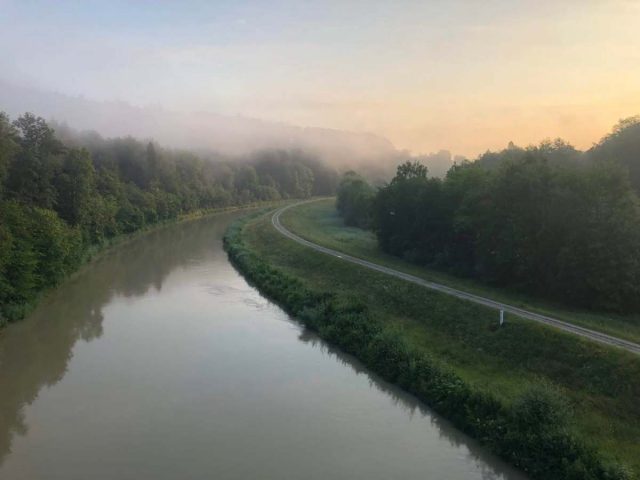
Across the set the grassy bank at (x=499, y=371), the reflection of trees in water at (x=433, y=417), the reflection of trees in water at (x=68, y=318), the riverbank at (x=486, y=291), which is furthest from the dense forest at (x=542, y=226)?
the reflection of trees in water at (x=68, y=318)

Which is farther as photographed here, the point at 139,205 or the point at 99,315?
the point at 139,205

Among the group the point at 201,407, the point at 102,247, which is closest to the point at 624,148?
the point at 201,407

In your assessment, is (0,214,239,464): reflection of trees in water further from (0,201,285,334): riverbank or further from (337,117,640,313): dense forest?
(337,117,640,313): dense forest

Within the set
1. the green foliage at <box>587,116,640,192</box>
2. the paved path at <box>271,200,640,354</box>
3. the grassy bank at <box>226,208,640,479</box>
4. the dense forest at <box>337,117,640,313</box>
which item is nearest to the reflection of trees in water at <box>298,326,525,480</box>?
the grassy bank at <box>226,208,640,479</box>

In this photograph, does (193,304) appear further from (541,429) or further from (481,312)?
(541,429)

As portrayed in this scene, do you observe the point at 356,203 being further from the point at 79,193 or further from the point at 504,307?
the point at 504,307

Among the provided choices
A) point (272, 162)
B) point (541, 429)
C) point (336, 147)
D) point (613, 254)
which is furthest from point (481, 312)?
point (336, 147)

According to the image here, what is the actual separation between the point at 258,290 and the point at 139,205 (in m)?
39.8

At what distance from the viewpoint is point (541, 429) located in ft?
49.4

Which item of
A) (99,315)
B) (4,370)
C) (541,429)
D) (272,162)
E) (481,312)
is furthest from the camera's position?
(272,162)

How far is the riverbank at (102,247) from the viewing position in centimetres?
2791

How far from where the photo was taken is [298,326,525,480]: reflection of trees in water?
1509 cm

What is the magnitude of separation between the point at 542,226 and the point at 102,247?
4049 centimetres

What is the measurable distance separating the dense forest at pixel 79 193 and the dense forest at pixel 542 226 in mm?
25174
